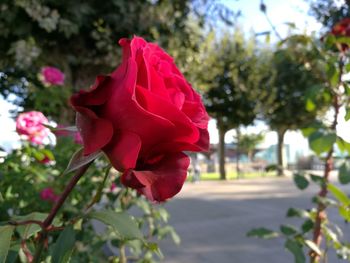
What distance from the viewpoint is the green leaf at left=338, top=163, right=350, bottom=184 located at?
153cm

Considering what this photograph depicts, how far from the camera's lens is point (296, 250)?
4.69ft

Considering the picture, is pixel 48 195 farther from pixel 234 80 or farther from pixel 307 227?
pixel 234 80

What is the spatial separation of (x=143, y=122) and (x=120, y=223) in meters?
0.18

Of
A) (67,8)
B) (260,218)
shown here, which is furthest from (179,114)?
(260,218)

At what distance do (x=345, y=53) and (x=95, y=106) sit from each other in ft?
4.48

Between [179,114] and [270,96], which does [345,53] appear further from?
[270,96]

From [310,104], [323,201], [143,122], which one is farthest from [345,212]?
[143,122]

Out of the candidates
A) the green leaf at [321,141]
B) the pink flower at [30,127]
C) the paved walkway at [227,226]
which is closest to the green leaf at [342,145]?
the green leaf at [321,141]

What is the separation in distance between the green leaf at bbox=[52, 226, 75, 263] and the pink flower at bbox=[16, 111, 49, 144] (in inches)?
64.3

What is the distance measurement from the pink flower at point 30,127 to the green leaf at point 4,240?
1.64 meters

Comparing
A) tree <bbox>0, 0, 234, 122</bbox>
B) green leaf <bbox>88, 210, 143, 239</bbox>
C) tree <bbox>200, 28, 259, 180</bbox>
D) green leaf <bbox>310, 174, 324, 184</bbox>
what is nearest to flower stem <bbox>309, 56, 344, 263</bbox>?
green leaf <bbox>310, 174, 324, 184</bbox>

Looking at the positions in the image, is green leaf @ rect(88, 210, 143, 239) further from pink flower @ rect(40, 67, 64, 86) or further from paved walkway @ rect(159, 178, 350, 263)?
paved walkway @ rect(159, 178, 350, 263)

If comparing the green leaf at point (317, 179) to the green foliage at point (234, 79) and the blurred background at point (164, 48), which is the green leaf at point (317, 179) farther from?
the green foliage at point (234, 79)

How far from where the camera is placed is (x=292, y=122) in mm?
19719
